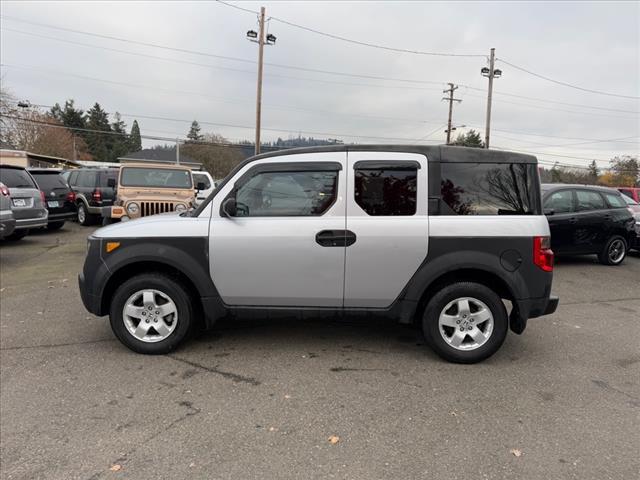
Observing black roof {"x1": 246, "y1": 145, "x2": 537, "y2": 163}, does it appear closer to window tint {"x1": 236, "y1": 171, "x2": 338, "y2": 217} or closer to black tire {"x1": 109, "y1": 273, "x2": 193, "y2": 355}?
window tint {"x1": 236, "y1": 171, "x2": 338, "y2": 217}

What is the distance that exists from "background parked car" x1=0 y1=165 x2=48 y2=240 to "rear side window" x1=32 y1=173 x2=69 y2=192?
7.11 feet

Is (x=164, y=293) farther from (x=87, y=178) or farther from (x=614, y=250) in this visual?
(x=87, y=178)

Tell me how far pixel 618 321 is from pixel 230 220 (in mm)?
4797

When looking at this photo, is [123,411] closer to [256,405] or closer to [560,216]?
[256,405]

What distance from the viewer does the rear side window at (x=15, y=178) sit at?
978 cm

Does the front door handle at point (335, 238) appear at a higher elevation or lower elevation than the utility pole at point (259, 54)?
lower

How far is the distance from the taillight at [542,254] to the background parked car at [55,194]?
12.3 m

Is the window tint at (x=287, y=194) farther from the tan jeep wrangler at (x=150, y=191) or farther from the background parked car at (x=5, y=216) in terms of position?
the background parked car at (x=5, y=216)

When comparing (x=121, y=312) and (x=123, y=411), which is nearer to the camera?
(x=123, y=411)

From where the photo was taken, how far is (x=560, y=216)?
8453mm

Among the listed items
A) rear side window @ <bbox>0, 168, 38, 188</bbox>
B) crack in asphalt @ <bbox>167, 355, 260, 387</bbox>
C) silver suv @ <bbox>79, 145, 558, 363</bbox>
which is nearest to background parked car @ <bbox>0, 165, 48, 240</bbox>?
rear side window @ <bbox>0, 168, 38, 188</bbox>

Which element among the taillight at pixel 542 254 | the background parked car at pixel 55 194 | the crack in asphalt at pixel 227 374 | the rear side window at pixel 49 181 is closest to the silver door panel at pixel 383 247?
the taillight at pixel 542 254

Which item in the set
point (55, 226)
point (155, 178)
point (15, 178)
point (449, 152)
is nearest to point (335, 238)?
point (449, 152)

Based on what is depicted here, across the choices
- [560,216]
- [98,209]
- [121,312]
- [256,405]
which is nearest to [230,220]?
[121,312]
